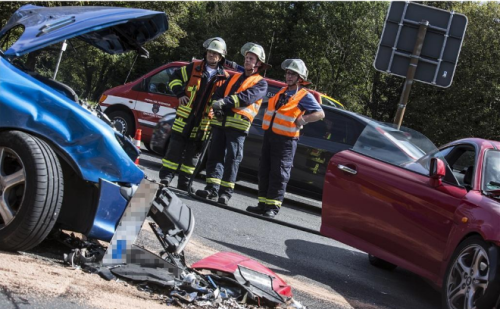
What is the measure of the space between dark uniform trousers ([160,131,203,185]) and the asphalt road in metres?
0.34

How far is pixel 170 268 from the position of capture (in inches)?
169

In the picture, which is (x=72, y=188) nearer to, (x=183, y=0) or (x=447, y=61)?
(x=447, y=61)

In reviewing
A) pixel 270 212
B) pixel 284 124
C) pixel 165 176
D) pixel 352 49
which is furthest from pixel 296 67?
pixel 352 49

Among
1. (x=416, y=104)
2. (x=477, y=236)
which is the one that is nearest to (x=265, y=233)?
(x=477, y=236)

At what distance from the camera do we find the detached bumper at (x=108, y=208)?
4348 mm

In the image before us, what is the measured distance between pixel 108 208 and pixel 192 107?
4.23m

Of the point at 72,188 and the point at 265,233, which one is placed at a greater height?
the point at 72,188

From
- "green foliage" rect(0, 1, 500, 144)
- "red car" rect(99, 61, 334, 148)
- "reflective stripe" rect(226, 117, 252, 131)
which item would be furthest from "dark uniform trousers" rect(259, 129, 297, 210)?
"green foliage" rect(0, 1, 500, 144)

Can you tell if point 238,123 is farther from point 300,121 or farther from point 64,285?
point 64,285

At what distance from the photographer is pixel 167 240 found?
4.45 m

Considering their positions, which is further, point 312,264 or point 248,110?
point 248,110

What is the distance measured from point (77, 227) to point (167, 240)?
2.01ft

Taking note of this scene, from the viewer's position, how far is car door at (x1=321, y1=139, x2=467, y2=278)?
217 inches

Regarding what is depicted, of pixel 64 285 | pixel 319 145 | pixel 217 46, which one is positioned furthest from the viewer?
pixel 319 145
